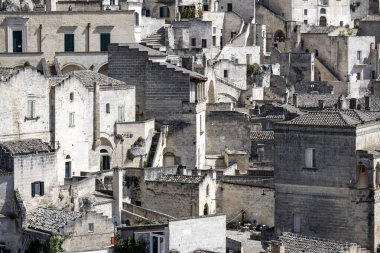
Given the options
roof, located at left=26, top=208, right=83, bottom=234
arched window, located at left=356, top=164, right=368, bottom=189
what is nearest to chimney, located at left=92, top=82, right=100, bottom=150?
roof, located at left=26, top=208, right=83, bottom=234

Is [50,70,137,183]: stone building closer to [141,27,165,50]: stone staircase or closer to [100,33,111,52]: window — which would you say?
[100,33,111,52]: window

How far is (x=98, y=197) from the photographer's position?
56625 mm

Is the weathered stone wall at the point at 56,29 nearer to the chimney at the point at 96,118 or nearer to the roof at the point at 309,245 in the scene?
the chimney at the point at 96,118

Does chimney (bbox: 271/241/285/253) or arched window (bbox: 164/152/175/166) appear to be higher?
arched window (bbox: 164/152/175/166)

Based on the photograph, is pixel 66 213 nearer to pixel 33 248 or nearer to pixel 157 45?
pixel 33 248

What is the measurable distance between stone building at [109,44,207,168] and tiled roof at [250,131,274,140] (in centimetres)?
339

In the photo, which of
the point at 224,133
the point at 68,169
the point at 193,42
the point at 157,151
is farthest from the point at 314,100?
the point at 68,169

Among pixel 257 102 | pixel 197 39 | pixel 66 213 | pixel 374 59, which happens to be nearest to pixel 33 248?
pixel 66 213

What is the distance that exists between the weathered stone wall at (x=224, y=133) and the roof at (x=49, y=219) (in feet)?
55.4

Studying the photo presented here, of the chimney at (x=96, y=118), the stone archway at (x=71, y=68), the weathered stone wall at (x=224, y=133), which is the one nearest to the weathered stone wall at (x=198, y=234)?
the chimney at (x=96, y=118)

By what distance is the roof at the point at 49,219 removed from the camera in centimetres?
5175

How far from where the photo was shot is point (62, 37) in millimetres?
72812

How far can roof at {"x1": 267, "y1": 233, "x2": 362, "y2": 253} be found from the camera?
49.7 metres

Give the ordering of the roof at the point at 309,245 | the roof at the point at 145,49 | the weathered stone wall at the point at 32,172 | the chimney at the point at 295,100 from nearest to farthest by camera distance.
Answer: the roof at the point at 309,245
the weathered stone wall at the point at 32,172
the roof at the point at 145,49
the chimney at the point at 295,100
